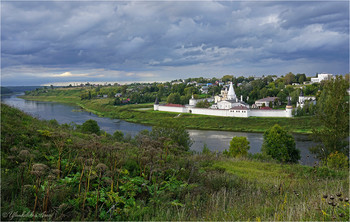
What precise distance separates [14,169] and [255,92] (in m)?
66.1

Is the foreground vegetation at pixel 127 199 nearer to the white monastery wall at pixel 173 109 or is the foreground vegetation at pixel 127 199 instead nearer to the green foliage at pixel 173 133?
the green foliage at pixel 173 133

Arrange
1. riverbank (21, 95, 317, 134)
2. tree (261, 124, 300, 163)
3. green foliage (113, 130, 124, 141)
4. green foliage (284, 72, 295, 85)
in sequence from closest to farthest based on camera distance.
A: green foliage (113, 130, 124, 141) < tree (261, 124, 300, 163) < riverbank (21, 95, 317, 134) < green foliage (284, 72, 295, 85)

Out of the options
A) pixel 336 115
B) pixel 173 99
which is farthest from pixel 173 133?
pixel 173 99

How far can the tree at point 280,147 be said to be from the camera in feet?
62.3

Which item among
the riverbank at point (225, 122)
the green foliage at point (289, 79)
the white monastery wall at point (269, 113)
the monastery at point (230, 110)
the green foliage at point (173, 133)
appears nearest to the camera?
the green foliage at point (173, 133)

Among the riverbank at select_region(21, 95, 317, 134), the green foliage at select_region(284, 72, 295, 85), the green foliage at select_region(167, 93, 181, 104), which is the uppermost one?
the green foliage at select_region(284, 72, 295, 85)

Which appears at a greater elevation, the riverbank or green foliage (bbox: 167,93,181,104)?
green foliage (bbox: 167,93,181,104)

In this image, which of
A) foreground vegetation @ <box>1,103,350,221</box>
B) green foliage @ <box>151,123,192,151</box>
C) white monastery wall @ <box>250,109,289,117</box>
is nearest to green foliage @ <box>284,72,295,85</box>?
white monastery wall @ <box>250,109,289,117</box>

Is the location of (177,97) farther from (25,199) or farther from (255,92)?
(25,199)

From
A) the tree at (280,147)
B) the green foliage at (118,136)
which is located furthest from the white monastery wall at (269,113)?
the green foliage at (118,136)

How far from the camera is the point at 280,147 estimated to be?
63.9 ft

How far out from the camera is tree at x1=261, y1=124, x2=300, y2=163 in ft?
62.3

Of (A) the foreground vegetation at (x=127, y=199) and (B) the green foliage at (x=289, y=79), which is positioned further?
(B) the green foliage at (x=289, y=79)

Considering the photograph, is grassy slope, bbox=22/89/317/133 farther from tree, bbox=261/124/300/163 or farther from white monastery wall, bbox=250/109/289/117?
tree, bbox=261/124/300/163
